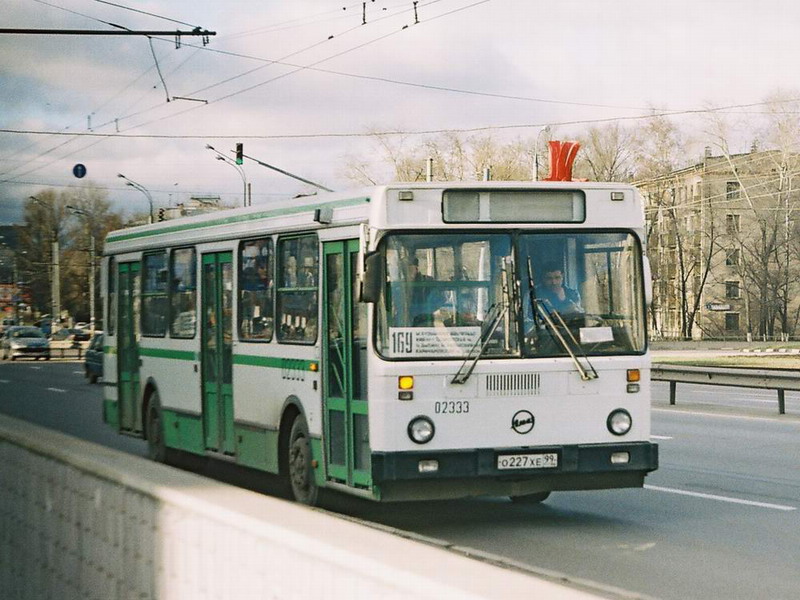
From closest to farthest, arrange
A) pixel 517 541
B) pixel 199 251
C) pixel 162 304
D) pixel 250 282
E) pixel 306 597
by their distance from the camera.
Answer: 1. pixel 306 597
2. pixel 517 541
3. pixel 250 282
4. pixel 199 251
5. pixel 162 304

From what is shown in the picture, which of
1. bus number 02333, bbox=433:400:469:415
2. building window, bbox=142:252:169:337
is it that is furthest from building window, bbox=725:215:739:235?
bus number 02333, bbox=433:400:469:415

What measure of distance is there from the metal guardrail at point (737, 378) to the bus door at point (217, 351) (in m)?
9.17

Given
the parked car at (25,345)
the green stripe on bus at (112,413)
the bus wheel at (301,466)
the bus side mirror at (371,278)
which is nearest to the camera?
the bus side mirror at (371,278)

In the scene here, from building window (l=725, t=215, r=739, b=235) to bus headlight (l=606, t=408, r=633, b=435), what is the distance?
8245 cm

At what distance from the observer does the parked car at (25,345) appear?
208 feet

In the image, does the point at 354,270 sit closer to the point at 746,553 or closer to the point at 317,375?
the point at 317,375

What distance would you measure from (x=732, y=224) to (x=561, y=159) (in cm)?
8369

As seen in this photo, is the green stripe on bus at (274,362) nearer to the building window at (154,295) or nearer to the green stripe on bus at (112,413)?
the building window at (154,295)

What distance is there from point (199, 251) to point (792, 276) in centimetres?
8171

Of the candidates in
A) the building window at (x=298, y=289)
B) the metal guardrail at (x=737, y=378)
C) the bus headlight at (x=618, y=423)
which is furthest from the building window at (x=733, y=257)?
the bus headlight at (x=618, y=423)

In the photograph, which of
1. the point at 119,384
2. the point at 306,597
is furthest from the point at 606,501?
the point at 306,597

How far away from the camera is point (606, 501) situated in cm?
1259

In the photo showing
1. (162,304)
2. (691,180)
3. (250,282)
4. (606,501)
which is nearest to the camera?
(606,501)

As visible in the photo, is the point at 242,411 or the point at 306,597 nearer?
the point at 306,597
